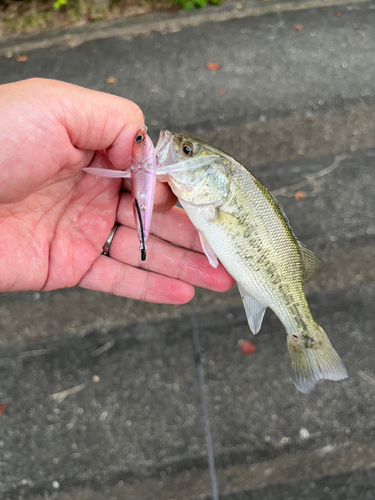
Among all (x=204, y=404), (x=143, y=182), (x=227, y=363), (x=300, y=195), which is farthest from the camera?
(x=300, y=195)

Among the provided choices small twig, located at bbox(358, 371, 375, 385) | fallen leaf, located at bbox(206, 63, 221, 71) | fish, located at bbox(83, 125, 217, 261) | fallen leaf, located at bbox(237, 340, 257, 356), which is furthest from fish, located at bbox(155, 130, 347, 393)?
fallen leaf, located at bbox(206, 63, 221, 71)

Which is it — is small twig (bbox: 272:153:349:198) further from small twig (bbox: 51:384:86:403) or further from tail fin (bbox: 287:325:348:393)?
small twig (bbox: 51:384:86:403)

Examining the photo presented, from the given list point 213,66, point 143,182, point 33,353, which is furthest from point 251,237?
point 213,66

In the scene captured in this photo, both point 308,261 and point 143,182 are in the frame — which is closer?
point 143,182

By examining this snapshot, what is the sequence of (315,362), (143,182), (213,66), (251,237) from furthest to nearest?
(213,66) < (315,362) < (251,237) < (143,182)

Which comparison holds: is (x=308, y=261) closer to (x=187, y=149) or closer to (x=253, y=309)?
(x=253, y=309)

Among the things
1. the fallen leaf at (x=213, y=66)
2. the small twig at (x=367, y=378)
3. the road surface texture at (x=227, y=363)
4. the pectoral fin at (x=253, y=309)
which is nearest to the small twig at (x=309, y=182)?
the road surface texture at (x=227, y=363)
